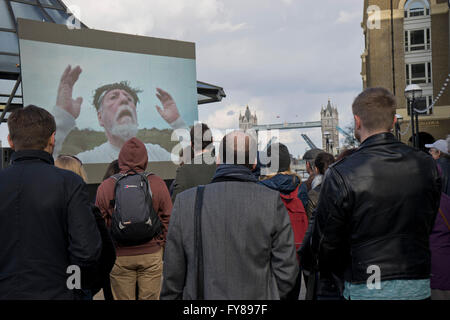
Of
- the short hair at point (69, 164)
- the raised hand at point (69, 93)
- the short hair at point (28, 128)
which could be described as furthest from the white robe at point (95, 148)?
the short hair at point (28, 128)

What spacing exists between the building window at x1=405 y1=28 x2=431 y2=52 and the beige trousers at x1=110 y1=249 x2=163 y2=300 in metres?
34.1

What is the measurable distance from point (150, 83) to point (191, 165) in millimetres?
11503

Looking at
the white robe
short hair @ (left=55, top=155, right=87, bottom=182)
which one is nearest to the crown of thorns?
the white robe

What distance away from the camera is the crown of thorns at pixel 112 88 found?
1424 cm

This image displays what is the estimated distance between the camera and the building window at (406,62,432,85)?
32625 millimetres

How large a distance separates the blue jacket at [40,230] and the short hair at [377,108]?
73.7 inches

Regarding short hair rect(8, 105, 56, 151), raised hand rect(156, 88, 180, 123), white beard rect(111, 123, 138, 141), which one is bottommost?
short hair rect(8, 105, 56, 151)

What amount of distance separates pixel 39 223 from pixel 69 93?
39.2 ft

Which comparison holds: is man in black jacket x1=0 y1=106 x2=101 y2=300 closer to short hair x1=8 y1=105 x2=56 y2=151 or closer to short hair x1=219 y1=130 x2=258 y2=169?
short hair x1=8 y1=105 x2=56 y2=151

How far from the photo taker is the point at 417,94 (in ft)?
47.3

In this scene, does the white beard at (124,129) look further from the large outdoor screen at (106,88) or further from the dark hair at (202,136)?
the dark hair at (202,136)

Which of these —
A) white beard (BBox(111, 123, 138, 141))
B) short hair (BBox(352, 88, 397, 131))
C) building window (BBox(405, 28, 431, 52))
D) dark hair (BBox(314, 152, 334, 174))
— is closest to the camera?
short hair (BBox(352, 88, 397, 131))

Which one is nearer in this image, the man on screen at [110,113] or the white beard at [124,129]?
the man on screen at [110,113]
